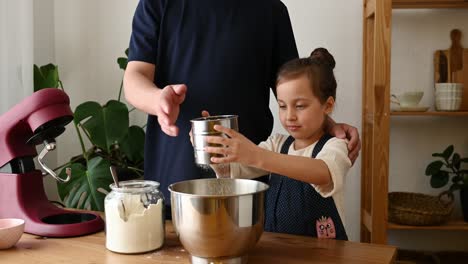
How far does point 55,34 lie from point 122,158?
0.86 m

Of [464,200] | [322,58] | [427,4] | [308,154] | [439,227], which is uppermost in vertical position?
[427,4]

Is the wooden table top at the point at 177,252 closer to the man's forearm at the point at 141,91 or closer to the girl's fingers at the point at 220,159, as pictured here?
the girl's fingers at the point at 220,159

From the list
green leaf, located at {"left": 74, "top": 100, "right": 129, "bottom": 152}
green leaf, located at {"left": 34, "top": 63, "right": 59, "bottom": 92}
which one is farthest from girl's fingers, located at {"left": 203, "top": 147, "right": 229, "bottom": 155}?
green leaf, located at {"left": 34, "top": 63, "right": 59, "bottom": 92}

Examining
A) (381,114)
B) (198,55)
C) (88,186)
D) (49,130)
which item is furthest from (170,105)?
(381,114)

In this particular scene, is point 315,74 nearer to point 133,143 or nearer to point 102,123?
point 102,123

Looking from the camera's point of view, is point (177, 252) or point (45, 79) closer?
point (177, 252)

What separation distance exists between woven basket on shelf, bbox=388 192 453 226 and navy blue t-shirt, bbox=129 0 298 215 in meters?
1.19

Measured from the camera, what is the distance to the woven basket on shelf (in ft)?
7.45

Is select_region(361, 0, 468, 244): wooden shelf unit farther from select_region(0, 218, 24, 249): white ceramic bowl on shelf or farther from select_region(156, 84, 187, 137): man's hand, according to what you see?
select_region(0, 218, 24, 249): white ceramic bowl on shelf

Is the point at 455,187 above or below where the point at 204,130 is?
below

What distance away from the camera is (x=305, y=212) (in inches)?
51.4

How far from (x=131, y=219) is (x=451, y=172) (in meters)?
1.99

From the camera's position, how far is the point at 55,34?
285 cm

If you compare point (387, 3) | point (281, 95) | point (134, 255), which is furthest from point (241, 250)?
point (387, 3)
